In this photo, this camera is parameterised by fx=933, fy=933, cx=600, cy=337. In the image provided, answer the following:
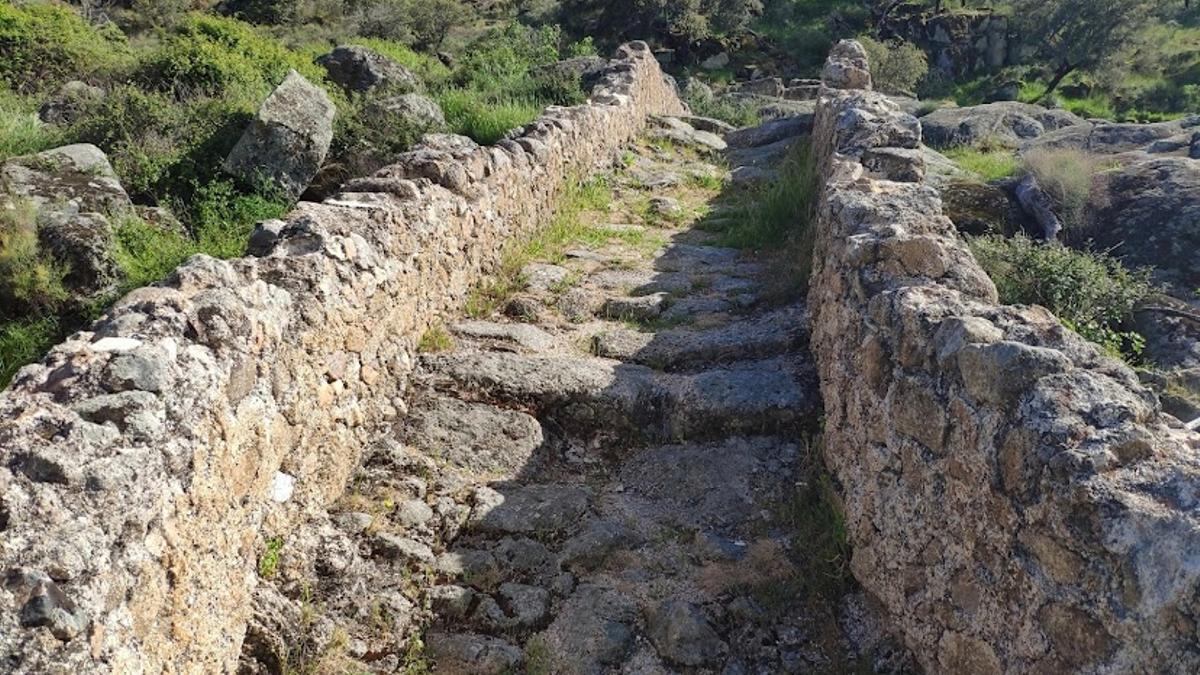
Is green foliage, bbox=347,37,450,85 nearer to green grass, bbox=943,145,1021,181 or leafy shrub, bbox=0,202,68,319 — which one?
green grass, bbox=943,145,1021,181

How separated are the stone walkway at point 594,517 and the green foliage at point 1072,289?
6.16 feet

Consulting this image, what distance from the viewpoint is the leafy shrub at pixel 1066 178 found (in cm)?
960

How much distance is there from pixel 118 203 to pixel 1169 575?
739 centimetres

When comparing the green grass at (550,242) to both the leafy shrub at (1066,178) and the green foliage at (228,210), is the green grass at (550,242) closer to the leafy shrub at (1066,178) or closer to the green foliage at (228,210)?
the green foliage at (228,210)

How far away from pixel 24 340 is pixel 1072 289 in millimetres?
7292

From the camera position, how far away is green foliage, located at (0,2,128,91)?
39.7 feet

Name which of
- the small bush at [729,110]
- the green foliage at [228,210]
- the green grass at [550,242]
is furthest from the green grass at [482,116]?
the small bush at [729,110]

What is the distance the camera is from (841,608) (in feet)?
12.2

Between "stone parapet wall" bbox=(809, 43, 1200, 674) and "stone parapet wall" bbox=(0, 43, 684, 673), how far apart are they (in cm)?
238

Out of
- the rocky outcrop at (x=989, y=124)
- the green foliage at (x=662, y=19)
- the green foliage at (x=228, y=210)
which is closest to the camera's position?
the green foliage at (x=228, y=210)

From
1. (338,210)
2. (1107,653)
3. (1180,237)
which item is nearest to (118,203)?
(338,210)

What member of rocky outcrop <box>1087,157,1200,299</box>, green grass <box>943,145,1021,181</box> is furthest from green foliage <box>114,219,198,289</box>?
green grass <box>943,145,1021,181</box>

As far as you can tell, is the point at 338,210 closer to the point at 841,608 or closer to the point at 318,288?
the point at 318,288

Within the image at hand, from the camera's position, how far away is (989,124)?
1661 centimetres
